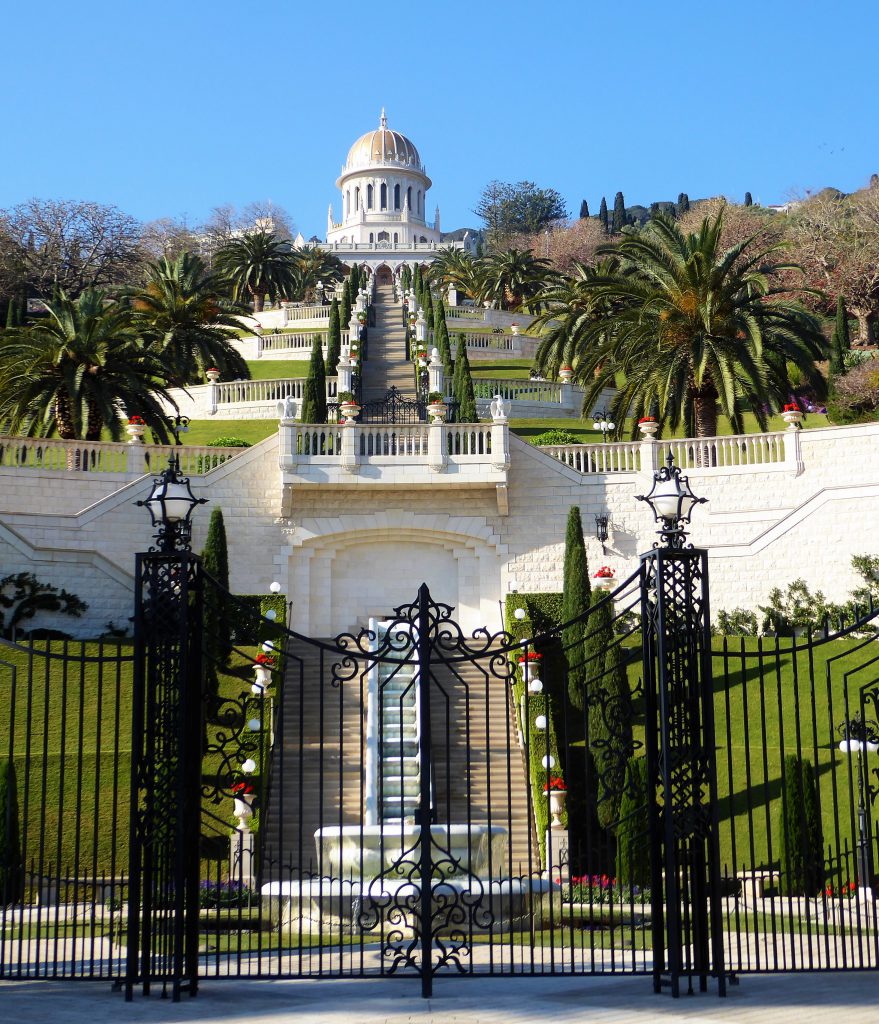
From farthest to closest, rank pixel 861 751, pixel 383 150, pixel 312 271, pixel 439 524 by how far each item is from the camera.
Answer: pixel 383 150 < pixel 312 271 < pixel 439 524 < pixel 861 751

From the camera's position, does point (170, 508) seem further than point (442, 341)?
No

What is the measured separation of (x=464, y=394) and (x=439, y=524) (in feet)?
25.2

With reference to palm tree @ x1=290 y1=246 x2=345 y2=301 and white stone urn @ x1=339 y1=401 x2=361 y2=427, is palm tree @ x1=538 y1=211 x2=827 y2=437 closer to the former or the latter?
white stone urn @ x1=339 y1=401 x2=361 y2=427

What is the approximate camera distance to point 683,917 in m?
10.3

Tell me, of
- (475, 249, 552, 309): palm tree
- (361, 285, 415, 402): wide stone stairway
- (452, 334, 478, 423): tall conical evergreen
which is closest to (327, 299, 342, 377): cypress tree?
(361, 285, 415, 402): wide stone stairway

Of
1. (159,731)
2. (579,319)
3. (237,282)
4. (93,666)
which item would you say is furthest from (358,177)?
(159,731)

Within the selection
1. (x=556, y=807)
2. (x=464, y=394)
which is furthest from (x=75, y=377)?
(x=556, y=807)

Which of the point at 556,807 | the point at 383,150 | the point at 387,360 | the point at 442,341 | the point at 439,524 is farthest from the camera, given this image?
the point at 383,150

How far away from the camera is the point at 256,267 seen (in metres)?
69.8

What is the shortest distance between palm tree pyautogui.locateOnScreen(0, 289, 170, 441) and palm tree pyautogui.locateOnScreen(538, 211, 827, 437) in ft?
37.1

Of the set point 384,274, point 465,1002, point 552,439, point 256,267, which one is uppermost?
point 384,274

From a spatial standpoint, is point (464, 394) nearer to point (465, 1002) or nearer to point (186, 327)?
point (186, 327)

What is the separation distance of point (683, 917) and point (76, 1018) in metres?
4.62

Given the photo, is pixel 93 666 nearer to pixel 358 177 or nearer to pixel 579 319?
pixel 579 319
